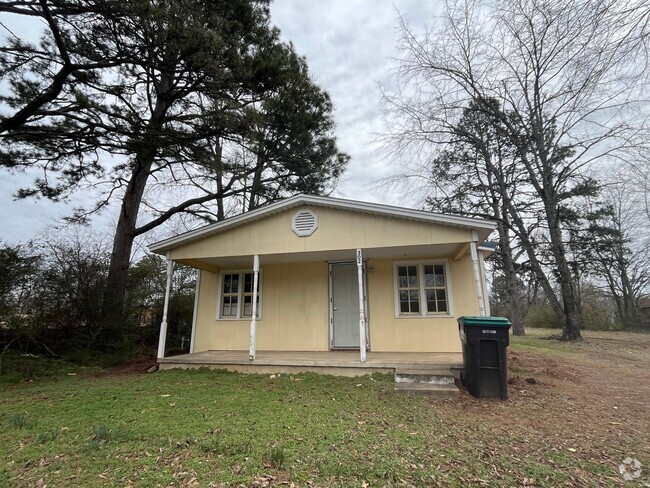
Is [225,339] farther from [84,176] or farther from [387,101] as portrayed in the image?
[387,101]

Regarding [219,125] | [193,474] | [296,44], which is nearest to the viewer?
[193,474]

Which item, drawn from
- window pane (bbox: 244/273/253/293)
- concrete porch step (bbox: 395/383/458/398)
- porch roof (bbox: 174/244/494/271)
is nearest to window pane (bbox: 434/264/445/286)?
porch roof (bbox: 174/244/494/271)

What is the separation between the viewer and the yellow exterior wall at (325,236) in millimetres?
6258

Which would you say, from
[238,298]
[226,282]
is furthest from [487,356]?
[226,282]

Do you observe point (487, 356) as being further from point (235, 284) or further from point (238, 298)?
point (235, 284)

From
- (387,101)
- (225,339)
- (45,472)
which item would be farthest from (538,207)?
(45,472)

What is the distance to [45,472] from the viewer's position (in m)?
2.84

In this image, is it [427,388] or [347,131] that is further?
[347,131]

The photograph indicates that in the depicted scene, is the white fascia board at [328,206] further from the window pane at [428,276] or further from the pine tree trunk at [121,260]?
the pine tree trunk at [121,260]

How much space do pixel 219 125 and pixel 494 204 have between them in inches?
552

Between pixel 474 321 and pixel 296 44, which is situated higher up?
pixel 296 44

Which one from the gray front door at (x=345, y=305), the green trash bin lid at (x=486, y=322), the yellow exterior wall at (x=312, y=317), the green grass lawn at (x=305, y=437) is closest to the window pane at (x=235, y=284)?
the yellow exterior wall at (x=312, y=317)

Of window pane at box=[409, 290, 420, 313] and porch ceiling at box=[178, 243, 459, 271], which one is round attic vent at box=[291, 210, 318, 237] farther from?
window pane at box=[409, 290, 420, 313]

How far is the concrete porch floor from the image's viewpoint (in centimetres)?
574
